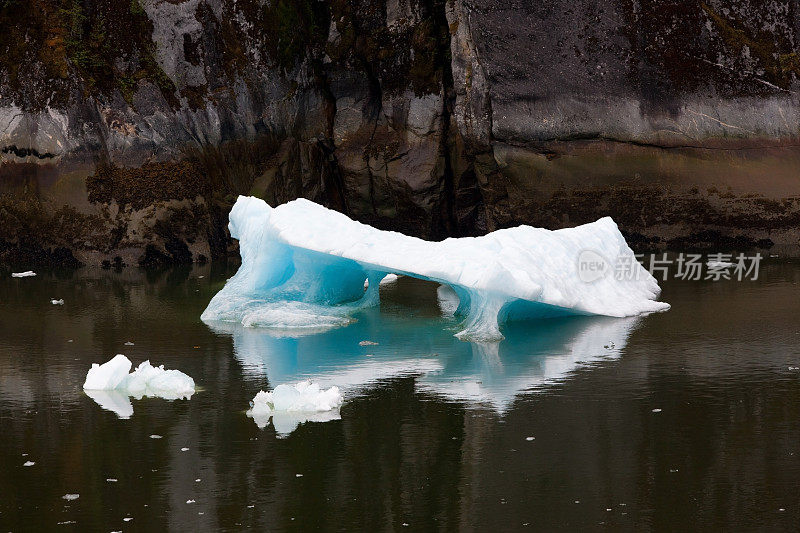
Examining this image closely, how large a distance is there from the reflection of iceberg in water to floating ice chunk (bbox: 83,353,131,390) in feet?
2.98

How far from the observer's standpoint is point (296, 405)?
7.05 m

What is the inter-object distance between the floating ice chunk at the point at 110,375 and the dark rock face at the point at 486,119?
24.3 feet

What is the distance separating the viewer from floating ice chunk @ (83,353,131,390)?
781 cm

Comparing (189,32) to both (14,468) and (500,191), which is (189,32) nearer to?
(500,191)

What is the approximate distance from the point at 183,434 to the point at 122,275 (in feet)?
25.8

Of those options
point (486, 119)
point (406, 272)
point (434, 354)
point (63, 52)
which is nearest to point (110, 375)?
point (434, 354)

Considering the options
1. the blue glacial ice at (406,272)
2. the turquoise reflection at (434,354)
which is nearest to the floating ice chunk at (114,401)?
the turquoise reflection at (434,354)

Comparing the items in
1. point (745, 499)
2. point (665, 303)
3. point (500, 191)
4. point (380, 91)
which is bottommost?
point (745, 499)

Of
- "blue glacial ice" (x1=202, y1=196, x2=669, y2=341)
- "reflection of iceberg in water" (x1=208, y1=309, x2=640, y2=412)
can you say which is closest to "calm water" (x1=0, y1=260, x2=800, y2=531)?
"reflection of iceberg in water" (x1=208, y1=309, x2=640, y2=412)

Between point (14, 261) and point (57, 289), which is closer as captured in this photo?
point (57, 289)

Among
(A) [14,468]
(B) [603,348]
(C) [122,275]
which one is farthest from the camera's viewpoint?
(C) [122,275]

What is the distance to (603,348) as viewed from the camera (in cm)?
881

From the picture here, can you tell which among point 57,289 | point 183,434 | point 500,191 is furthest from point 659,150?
point 183,434

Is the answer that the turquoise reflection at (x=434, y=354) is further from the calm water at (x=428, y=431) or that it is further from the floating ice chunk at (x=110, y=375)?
the floating ice chunk at (x=110, y=375)
